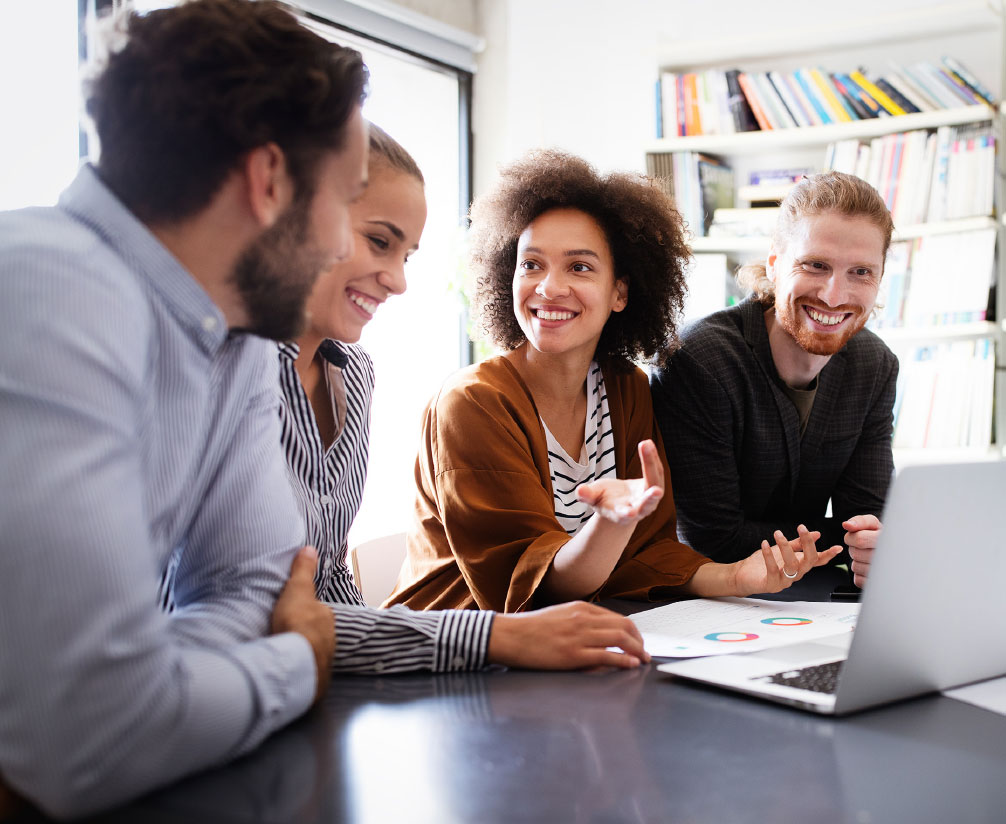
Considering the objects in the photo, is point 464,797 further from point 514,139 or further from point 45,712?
point 514,139

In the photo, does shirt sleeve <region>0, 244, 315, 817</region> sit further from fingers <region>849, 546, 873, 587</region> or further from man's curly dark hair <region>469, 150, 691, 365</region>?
man's curly dark hair <region>469, 150, 691, 365</region>

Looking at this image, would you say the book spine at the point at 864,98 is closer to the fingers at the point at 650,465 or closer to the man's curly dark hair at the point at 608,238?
the man's curly dark hair at the point at 608,238

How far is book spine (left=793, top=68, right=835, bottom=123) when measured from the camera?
3.32 metres

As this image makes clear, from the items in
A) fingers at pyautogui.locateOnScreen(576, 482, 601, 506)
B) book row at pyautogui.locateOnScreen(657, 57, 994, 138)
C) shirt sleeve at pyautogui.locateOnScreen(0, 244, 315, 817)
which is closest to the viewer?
shirt sleeve at pyautogui.locateOnScreen(0, 244, 315, 817)

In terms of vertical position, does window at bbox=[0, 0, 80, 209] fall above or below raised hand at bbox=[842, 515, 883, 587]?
above

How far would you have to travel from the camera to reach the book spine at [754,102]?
11.3 ft

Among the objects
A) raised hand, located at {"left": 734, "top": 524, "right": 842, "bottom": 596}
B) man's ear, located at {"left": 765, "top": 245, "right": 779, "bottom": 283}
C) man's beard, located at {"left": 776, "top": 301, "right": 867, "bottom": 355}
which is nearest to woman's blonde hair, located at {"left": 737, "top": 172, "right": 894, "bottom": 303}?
man's ear, located at {"left": 765, "top": 245, "right": 779, "bottom": 283}

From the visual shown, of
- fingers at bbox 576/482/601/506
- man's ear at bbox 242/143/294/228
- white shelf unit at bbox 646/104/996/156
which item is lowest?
fingers at bbox 576/482/601/506

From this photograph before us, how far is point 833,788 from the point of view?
0.68m

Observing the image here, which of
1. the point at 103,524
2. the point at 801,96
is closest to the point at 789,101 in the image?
the point at 801,96

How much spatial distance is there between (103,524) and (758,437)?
1609 mm

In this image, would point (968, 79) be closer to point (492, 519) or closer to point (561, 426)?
point (561, 426)

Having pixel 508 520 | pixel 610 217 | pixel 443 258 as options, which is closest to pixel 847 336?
pixel 610 217

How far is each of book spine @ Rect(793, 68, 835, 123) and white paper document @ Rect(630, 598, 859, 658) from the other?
7.78ft
